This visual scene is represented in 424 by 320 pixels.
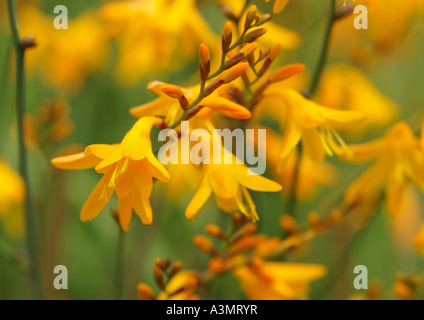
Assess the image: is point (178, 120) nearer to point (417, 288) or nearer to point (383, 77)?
point (417, 288)

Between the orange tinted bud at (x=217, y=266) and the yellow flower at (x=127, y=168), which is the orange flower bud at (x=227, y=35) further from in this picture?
the orange tinted bud at (x=217, y=266)

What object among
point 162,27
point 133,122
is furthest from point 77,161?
point 133,122

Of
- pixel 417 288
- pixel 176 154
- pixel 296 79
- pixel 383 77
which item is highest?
pixel 383 77

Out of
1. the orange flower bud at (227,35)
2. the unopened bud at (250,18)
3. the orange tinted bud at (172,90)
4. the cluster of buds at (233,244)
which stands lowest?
the cluster of buds at (233,244)

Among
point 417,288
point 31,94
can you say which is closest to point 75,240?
point 31,94

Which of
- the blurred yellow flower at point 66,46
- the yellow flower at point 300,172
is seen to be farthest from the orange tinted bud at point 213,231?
the blurred yellow flower at point 66,46

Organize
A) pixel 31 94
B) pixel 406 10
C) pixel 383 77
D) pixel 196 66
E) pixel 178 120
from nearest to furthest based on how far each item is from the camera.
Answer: pixel 178 120
pixel 406 10
pixel 196 66
pixel 31 94
pixel 383 77
